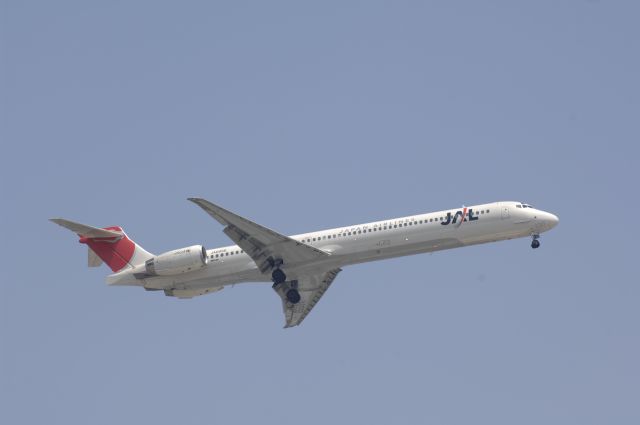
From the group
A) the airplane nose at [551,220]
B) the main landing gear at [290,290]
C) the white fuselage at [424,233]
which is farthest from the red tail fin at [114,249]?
the airplane nose at [551,220]

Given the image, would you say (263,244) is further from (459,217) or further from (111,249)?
(459,217)

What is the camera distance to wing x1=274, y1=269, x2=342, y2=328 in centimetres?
5197

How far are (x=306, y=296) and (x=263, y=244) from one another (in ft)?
22.6

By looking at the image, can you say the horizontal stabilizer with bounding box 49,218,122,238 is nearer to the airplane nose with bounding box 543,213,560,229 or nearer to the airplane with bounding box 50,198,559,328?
the airplane with bounding box 50,198,559,328

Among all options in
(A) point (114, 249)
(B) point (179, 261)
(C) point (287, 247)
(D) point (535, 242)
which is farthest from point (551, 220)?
(A) point (114, 249)

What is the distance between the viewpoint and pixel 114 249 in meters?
50.4

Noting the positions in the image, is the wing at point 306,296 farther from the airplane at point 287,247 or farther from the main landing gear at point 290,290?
the airplane at point 287,247

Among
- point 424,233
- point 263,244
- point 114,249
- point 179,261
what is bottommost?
point 179,261

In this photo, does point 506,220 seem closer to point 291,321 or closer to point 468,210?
point 468,210

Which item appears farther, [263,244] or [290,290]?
[290,290]

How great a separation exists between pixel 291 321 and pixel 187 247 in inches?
314

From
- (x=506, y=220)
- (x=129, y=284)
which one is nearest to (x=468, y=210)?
(x=506, y=220)

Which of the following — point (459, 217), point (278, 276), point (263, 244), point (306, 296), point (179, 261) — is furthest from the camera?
point (306, 296)

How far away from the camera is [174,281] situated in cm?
4853
